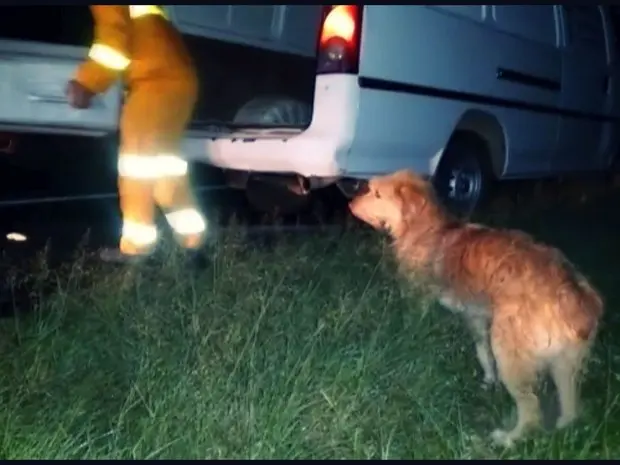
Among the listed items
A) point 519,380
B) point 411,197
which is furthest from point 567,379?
point 411,197

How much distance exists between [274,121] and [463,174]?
1279 millimetres

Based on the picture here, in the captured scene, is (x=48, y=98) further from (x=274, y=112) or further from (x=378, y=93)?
(x=274, y=112)

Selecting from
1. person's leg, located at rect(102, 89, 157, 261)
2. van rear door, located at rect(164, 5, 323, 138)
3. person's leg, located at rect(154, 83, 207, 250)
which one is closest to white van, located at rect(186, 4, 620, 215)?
person's leg, located at rect(154, 83, 207, 250)

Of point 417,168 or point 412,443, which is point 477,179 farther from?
point 412,443

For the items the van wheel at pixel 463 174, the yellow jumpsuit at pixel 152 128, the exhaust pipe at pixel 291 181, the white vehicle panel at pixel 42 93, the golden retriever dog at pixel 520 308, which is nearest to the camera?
the golden retriever dog at pixel 520 308

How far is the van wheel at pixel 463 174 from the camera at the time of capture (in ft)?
21.5

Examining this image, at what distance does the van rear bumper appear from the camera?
5.27 meters

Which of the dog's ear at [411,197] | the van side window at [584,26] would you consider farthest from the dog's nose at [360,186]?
the van side window at [584,26]

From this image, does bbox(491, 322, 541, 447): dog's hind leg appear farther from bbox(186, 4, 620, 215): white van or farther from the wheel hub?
the wheel hub

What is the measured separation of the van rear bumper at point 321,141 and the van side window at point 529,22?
170 centimetres

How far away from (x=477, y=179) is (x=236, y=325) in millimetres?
3221

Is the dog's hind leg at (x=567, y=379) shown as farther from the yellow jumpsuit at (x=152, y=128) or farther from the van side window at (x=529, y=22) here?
the van side window at (x=529, y=22)

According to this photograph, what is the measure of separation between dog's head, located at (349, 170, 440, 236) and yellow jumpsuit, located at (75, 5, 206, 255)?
106 cm

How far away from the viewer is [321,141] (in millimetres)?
5293
